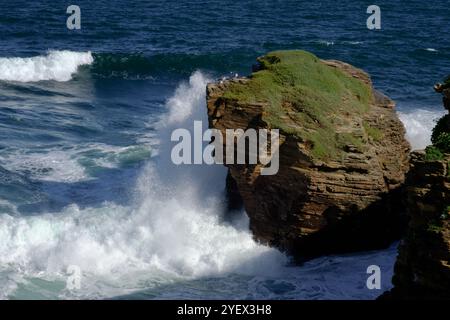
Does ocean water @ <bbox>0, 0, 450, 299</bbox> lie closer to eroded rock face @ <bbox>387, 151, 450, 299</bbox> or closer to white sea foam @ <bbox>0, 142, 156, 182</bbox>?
white sea foam @ <bbox>0, 142, 156, 182</bbox>

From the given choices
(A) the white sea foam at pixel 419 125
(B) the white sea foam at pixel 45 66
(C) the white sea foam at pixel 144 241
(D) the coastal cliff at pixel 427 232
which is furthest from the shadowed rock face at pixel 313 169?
(B) the white sea foam at pixel 45 66

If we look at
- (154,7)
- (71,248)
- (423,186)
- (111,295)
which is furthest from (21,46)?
(423,186)

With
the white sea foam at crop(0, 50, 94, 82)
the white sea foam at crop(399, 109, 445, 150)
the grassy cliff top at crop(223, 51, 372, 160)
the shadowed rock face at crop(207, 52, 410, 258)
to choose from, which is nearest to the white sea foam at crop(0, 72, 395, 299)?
the shadowed rock face at crop(207, 52, 410, 258)

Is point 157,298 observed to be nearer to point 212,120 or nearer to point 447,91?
point 212,120

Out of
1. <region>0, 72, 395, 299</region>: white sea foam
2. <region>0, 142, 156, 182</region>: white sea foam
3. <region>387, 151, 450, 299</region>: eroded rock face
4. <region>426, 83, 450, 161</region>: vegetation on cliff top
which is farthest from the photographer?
<region>0, 142, 156, 182</region>: white sea foam

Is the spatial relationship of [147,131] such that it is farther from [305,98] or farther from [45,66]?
[305,98]

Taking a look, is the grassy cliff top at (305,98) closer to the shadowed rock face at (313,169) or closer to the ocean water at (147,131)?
the shadowed rock face at (313,169)

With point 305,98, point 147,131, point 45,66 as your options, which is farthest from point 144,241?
point 45,66
